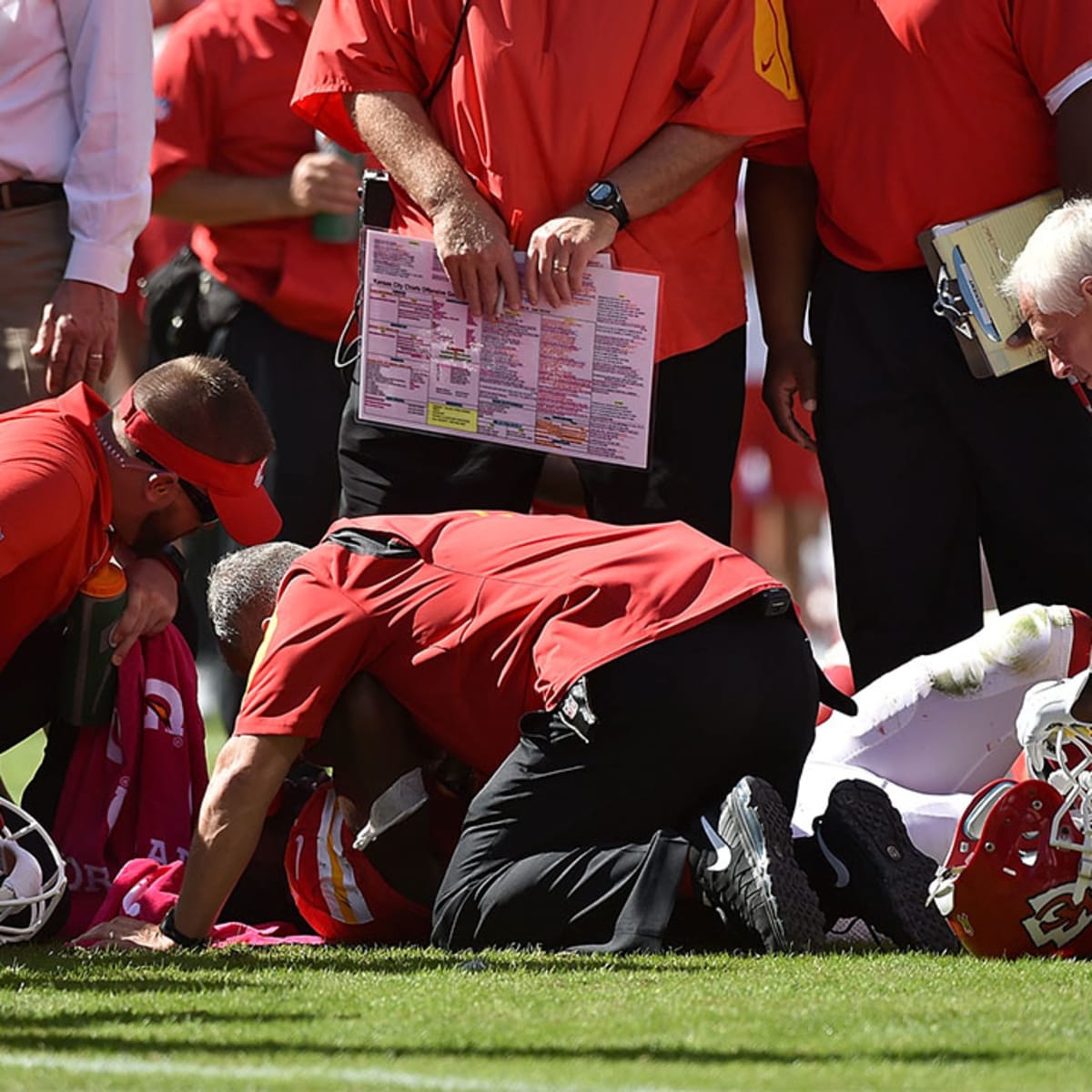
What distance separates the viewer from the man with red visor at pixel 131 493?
4531 millimetres

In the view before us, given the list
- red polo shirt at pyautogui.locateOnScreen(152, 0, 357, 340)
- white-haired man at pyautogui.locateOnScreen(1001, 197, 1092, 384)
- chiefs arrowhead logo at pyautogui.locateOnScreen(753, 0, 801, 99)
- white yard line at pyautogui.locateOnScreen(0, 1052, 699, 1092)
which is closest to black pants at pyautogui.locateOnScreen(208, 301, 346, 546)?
red polo shirt at pyautogui.locateOnScreen(152, 0, 357, 340)

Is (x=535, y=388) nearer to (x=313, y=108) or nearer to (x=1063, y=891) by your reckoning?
(x=313, y=108)

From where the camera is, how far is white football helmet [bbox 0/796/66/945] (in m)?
4.00

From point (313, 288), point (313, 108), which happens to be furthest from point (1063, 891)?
point (313, 288)

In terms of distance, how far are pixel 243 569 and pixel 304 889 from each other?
24.2 inches

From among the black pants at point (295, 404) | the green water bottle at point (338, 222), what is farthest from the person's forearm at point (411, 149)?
the black pants at point (295, 404)

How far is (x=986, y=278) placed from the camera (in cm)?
472

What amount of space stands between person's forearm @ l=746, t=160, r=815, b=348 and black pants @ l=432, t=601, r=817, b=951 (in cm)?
112

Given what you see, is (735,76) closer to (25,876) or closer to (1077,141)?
(1077,141)

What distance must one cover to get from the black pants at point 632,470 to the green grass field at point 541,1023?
124 centimetres

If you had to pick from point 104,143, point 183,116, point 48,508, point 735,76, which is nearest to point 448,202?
point 735,76

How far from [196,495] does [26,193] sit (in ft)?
2.71

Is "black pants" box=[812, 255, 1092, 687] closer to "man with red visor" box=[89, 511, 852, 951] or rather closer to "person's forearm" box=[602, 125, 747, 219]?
"person's forearm" box=[602, 125, 747, 219]

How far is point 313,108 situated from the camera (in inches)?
A: 195
